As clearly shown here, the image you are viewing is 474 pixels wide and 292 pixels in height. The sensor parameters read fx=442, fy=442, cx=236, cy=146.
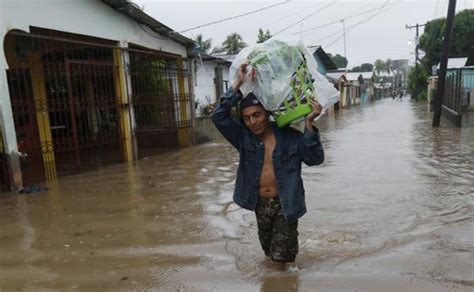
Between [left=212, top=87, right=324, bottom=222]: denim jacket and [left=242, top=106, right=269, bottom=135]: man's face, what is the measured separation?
0.09 metres

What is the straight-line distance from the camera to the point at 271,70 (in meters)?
3.15

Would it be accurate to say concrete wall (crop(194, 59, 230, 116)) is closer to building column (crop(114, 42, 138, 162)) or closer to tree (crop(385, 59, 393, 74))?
building column (crop(114, 42, 138, 162))

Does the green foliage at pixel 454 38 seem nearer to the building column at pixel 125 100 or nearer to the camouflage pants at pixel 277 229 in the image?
the building column at pixel 125 100

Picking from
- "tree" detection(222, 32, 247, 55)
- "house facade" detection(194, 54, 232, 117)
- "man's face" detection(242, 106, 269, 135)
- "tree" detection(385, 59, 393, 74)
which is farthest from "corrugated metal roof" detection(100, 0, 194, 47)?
"tree" detection(385, 59, 393, 74)

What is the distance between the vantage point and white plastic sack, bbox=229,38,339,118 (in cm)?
313

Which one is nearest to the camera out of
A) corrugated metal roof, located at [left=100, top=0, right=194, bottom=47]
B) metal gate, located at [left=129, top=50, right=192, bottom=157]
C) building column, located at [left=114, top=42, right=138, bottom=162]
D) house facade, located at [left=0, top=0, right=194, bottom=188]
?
house facade, located at [left=0, top=0, right=194, bottom=188]

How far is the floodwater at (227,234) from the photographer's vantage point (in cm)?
343

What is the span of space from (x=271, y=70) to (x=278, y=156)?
0.64 meters

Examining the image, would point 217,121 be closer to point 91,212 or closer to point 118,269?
point 118,269

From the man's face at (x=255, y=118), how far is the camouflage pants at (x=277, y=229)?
1.83 feet

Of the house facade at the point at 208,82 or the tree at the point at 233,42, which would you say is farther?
the tree at the point at 233,42

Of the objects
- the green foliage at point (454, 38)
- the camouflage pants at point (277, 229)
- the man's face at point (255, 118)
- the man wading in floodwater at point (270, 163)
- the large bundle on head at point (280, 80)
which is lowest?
the camouflage pants at point (277, 229)

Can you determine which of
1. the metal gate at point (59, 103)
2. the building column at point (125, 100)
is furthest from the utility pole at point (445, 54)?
the metal gate at point (59, 103)

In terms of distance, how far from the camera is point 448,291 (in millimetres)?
3070
